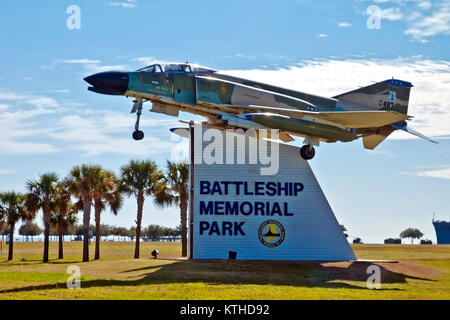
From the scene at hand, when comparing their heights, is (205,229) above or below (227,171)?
below

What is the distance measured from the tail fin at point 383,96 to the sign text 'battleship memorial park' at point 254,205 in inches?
235

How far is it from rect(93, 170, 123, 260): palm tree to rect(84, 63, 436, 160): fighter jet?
1545 centimetres

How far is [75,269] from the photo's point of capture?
28.8 m

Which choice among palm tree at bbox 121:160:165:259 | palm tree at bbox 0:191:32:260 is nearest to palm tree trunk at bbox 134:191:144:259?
palm tree at bbox 121:160:165:259

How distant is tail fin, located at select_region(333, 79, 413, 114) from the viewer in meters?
36.9

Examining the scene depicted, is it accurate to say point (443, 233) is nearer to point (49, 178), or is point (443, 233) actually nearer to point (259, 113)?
point (49, 178)

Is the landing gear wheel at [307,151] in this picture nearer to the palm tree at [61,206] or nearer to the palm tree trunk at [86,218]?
the palm tree trunk at [86,218]

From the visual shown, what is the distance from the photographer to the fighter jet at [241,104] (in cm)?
2952

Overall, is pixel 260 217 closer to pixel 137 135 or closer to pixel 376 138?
pixel 137 135

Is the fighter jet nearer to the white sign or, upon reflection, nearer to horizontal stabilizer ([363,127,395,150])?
horizontal stabilizer ([363,127,395,150])

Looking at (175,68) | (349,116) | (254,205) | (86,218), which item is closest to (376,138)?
(349,116)

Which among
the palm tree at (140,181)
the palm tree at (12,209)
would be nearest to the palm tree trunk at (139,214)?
the palm tree at (140,181)

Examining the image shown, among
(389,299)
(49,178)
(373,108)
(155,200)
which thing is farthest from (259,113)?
(49,178)
